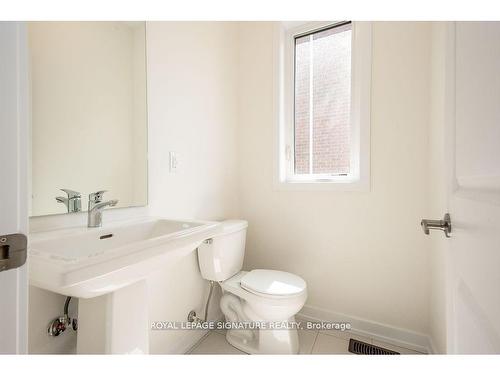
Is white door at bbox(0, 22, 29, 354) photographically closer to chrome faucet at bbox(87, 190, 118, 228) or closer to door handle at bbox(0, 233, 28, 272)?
door handle at bbox(0, 233, 28, 272)

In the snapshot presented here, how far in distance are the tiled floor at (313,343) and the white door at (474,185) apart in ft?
3.29

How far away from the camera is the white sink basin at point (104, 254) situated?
1.69 feet

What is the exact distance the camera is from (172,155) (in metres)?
1.30

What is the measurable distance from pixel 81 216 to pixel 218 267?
0.77 metres

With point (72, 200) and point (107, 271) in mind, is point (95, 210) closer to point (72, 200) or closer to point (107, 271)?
point (72, 200)

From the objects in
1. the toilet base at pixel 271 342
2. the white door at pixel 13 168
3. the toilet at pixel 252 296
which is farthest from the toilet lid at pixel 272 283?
the white door at pixel 13 168

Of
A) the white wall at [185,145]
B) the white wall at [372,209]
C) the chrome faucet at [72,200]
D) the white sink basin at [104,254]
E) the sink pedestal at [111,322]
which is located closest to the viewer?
the white sink basin at [104,254]

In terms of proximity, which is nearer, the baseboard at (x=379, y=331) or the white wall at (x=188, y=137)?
the white wall at (x=188, y=137)

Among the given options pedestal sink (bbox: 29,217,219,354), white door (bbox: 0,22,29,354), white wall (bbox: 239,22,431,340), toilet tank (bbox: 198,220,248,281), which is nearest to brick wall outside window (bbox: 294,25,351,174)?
white wall (bbox: 239,22,431,340)

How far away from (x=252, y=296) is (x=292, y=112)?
1.31m

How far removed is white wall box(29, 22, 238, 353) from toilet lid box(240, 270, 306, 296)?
34cm

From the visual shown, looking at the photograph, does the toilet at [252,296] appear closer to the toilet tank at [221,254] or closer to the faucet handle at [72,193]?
the toilet tank at [221,254]

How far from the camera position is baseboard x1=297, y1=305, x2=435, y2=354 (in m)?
1.39
